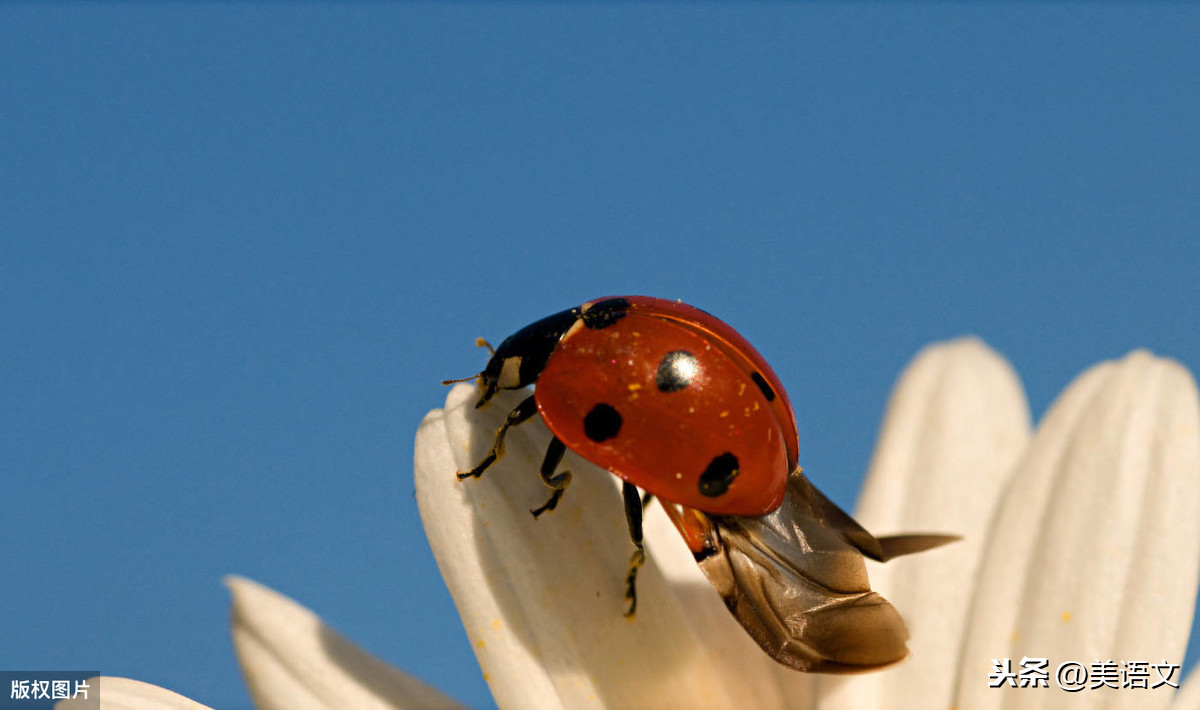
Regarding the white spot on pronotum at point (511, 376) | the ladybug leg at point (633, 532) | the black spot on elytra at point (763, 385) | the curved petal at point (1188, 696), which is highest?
the white spot on pronotum at point (511, 376)

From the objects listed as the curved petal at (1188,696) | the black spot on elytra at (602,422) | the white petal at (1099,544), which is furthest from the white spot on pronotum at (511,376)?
the curved petal at (1188,696)

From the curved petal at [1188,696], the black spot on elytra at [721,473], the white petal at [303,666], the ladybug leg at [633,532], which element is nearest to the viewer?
the black spot on elytra at [721,473]

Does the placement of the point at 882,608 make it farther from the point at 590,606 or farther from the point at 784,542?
the point at 590,606

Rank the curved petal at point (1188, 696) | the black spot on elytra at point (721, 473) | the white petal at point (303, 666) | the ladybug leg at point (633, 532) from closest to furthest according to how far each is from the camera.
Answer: the black spot on elytra at point (721, 473) → the ladybug leg at point (633, 532) → the white petal at point (303, 666) → the curved petal at point (1188, 696)

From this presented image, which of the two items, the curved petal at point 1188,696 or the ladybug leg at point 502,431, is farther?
the curved petal at point 1188,696

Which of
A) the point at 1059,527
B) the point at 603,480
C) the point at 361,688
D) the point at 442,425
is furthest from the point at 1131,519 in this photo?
the point at 361,688

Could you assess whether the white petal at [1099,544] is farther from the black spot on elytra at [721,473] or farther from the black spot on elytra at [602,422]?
the black spot on elytra at [602,422]

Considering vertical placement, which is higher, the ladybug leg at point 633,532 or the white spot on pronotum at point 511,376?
the white spot on pronotum at point 511,376

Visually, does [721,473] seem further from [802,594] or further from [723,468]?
[802,594]
